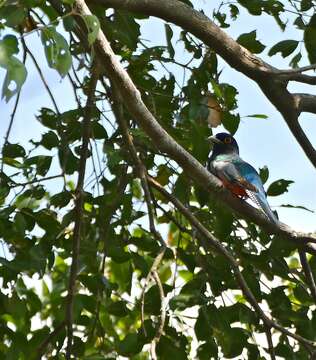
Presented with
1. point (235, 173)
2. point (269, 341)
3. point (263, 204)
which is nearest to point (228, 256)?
point (269, 341)

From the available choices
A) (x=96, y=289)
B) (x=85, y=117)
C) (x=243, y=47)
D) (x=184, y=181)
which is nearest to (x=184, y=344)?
(x=96, y=289)

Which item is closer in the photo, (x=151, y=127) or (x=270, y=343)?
(x=151, y=127)

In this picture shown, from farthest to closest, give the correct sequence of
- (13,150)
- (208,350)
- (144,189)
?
(13,150) < (208,350) < (144,189)

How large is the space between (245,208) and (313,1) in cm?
164

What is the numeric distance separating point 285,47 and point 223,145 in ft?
7.01

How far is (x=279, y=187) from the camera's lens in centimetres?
526

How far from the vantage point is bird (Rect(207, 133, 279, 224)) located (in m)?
5.49

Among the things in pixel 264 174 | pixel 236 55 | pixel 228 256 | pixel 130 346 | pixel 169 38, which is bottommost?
pixel 130 346

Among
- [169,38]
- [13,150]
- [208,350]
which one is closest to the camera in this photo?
[208,350]

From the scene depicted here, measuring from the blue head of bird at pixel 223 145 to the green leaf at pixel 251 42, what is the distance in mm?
1999

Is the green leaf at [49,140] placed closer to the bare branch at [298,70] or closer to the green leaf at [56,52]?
the bare branch at [298,70]

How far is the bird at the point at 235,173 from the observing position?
5488mm

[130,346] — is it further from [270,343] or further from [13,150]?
[13,150]

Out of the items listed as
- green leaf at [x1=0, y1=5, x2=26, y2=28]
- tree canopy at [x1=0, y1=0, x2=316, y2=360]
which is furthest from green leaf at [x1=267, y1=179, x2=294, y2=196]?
green leaf at [x1=0, y1=5, x2=26, y2=28]
